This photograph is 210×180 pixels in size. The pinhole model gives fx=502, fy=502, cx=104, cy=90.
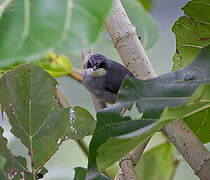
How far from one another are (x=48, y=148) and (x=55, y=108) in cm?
10

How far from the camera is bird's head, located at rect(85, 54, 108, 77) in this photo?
164cm

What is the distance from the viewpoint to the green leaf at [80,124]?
1228mm

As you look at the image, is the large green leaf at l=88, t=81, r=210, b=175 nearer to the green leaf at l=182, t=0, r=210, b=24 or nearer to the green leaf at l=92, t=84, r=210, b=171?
the green leaf at l=92, t=84, r=210, b=171

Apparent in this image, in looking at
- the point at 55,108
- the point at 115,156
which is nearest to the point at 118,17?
the point at 55,108

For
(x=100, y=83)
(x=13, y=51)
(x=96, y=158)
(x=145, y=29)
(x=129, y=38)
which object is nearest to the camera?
(x=13, y=51)

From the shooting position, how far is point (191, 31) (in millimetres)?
1393

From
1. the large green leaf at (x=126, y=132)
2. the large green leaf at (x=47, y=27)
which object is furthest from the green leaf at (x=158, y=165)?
the large green leaf at (x=47, y=27)

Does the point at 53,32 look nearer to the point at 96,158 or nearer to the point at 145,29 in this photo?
the point at 96,158

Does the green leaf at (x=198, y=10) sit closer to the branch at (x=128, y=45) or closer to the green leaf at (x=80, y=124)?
the branch at (x=128, y=45)

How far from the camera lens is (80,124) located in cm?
125

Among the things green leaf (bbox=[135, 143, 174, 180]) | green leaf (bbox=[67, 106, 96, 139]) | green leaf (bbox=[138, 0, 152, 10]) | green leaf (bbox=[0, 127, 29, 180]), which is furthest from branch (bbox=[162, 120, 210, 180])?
green leaf (bbox=[138, 0, 152, 10])

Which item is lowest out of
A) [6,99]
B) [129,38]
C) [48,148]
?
[48,148]

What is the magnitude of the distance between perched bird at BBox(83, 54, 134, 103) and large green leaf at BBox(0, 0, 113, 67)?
51 cm

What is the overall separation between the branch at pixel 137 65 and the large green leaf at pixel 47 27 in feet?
1.15
